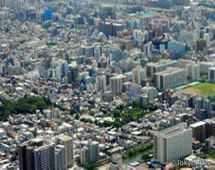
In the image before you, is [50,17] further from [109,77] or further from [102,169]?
[102,169]

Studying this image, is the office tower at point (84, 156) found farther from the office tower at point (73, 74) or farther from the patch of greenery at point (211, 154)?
the office tower at point (73, 74)

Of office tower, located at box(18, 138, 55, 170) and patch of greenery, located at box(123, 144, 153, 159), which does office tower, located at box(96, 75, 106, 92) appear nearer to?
patch of greenery, located at box(123, 144, 153, 159)

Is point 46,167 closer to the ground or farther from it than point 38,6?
closer to the ground

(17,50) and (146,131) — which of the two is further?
(17,50)

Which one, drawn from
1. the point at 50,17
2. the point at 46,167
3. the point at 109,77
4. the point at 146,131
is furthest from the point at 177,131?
the point at 50,17

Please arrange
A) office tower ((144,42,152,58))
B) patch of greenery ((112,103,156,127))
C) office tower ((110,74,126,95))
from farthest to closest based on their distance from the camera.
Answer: office tower ((144,42,152,58)) → office tower ((110,74,126,95)) → patch of greenery ((112,103,156,127))

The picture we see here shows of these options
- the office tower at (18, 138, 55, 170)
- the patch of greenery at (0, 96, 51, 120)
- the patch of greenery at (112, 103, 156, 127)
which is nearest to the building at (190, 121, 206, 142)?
the patch of greenery at (112, 103, 156, 127)
